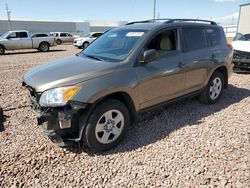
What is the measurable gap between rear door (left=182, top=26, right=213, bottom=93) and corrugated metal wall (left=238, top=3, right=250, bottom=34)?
19.8m

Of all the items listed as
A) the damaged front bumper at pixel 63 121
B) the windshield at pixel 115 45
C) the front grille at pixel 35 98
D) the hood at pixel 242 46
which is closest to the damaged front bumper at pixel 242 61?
the hood at pixel 242 46

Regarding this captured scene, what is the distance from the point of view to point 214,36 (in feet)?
18.2

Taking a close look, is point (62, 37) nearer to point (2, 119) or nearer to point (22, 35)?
point (22, 35)

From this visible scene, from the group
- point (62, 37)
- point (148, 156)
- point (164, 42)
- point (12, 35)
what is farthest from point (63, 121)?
point (62, 37)

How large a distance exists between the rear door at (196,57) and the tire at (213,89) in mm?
286

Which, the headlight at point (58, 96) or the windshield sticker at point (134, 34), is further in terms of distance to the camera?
the windshield sticker at point (134, 34)

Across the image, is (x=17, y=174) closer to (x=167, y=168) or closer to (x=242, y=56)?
(x=167, y=168)

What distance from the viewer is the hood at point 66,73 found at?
331 cm

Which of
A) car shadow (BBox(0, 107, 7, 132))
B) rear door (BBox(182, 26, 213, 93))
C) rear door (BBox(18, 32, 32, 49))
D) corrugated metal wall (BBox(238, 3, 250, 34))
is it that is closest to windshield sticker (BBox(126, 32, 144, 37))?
rear door (BBox(182, 26, 213, 93))

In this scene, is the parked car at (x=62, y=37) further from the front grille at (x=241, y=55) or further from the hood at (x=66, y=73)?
the hood at (x=66, y=73)

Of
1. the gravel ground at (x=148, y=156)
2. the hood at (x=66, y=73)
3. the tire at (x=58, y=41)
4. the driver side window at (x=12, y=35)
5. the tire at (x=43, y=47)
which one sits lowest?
the tire at (x=58, y=41)

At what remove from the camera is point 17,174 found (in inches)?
122

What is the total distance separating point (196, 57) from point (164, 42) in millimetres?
866

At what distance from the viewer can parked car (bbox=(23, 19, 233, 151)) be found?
3256 millimetres
